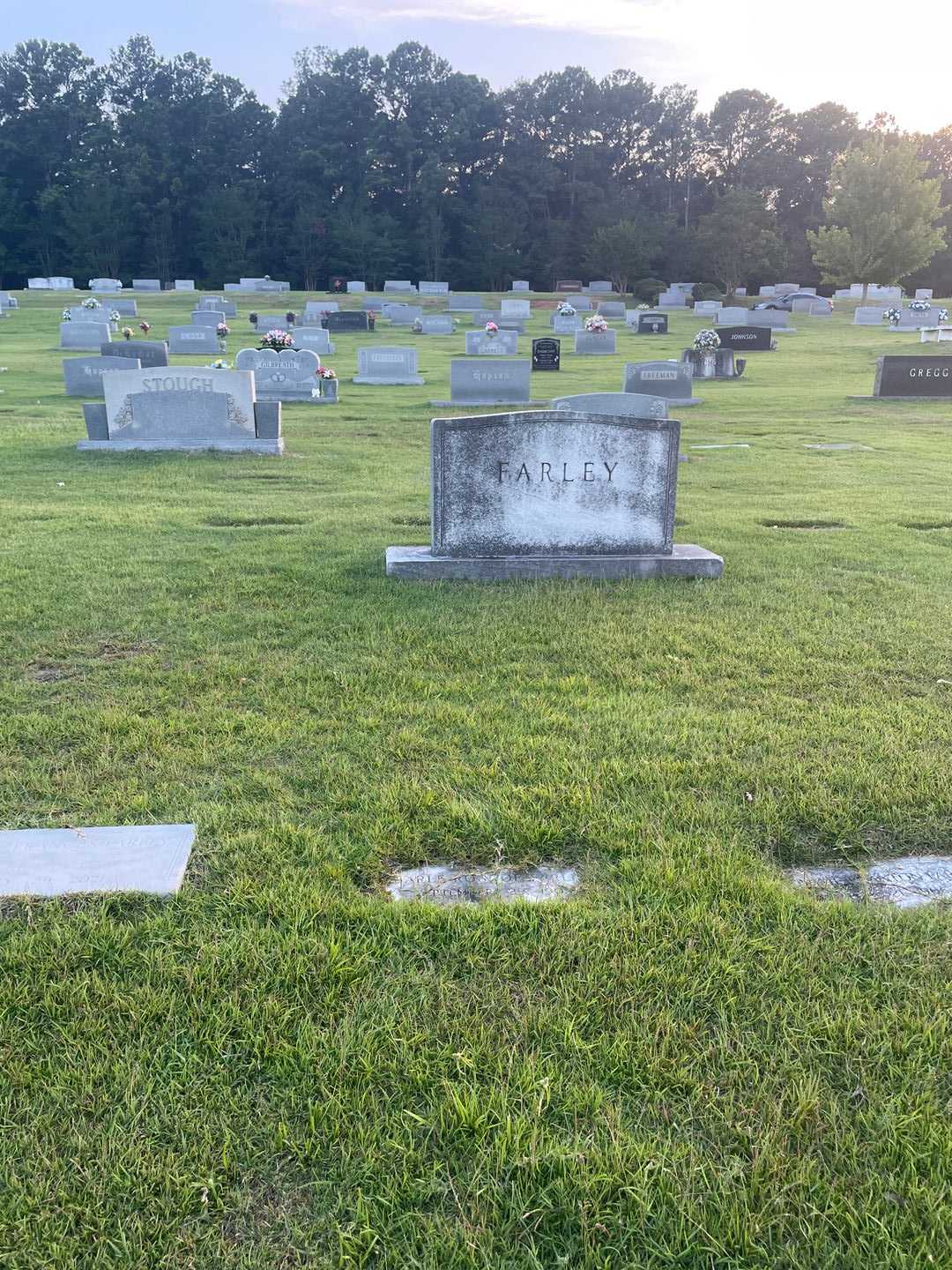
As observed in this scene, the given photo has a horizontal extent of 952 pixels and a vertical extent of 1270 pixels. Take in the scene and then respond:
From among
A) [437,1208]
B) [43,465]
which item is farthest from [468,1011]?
[43,465]

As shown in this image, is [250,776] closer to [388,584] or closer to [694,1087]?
[694,1087]

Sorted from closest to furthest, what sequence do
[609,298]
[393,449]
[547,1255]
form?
[547,1255] → [393,449] → [609,298]

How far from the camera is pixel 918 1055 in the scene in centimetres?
198

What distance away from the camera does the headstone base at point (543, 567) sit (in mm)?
5688

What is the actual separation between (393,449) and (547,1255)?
10977 millimetres

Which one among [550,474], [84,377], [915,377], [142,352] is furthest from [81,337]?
[550,474]

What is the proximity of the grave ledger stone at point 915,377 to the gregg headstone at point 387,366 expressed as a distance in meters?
9.89

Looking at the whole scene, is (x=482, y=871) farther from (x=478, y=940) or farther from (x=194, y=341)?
(x=194, y=341)

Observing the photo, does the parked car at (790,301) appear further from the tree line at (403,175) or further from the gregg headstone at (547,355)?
the gregg headstone at (547,355)

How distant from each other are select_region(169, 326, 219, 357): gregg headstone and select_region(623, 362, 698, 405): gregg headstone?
14.9 meters

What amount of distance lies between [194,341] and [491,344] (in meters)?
8.79

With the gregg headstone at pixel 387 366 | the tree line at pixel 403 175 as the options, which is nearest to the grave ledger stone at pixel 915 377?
the gregg headstone at pixel 387 366

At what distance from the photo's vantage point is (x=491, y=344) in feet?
85.1

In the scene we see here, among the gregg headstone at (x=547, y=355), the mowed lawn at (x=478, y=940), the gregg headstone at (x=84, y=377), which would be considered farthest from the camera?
the gregg headstone at (x=547, y=355)
